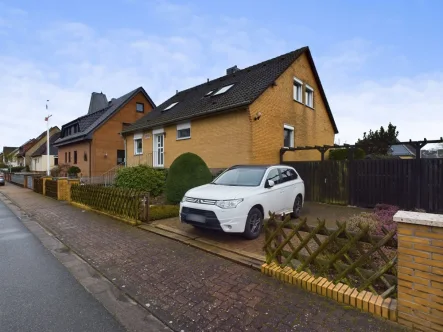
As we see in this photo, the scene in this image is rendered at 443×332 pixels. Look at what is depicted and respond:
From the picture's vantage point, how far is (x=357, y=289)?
3.10 metres

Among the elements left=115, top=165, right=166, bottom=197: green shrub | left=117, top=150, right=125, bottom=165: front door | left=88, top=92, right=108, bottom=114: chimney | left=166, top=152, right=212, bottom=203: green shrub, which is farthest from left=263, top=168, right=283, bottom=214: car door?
left=88, top=92, right=108, bottom=114: chimney

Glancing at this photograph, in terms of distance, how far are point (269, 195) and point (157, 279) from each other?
10.4 feet

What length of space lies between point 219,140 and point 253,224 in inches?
269

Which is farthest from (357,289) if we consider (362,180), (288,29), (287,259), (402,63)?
(402,63)

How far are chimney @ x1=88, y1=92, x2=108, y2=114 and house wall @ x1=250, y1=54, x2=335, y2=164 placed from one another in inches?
990

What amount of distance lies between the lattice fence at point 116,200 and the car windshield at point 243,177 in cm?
248

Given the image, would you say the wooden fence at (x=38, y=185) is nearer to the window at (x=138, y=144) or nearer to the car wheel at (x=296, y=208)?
the window at (x=138, y=144)

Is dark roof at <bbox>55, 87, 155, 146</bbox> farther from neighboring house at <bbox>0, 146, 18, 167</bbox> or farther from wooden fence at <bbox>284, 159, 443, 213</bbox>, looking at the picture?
neighboring house at <bbox>0, 146, 18, 167</bbox>

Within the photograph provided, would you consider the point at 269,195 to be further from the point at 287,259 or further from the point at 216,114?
the point at 216,114

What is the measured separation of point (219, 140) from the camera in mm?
11789

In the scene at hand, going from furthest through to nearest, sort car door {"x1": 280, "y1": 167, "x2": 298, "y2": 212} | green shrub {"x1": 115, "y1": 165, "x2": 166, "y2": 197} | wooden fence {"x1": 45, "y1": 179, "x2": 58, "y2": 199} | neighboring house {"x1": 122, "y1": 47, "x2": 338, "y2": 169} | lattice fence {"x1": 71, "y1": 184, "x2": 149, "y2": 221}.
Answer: wooden fence {"x1": 45, "y1": 179, "x2": 58, "y2": 199} < neighboring house {"x1": 122, "y1": 47, "x2": 338, "y2": 169} < green shrub {"x1": 115, "y1": 165, "x2": 166, "y2": 197} < lattice fence {"x1": 71, "y1": 184, "x2": 149, "y2": 221} < car door {"x1": 280, "y1": 167, "x2": 298, "y2": 212}

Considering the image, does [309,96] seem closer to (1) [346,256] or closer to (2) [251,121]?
(2) [251,121]

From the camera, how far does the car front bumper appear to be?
5.00 m

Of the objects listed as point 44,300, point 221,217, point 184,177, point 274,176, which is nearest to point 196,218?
point 221,217
